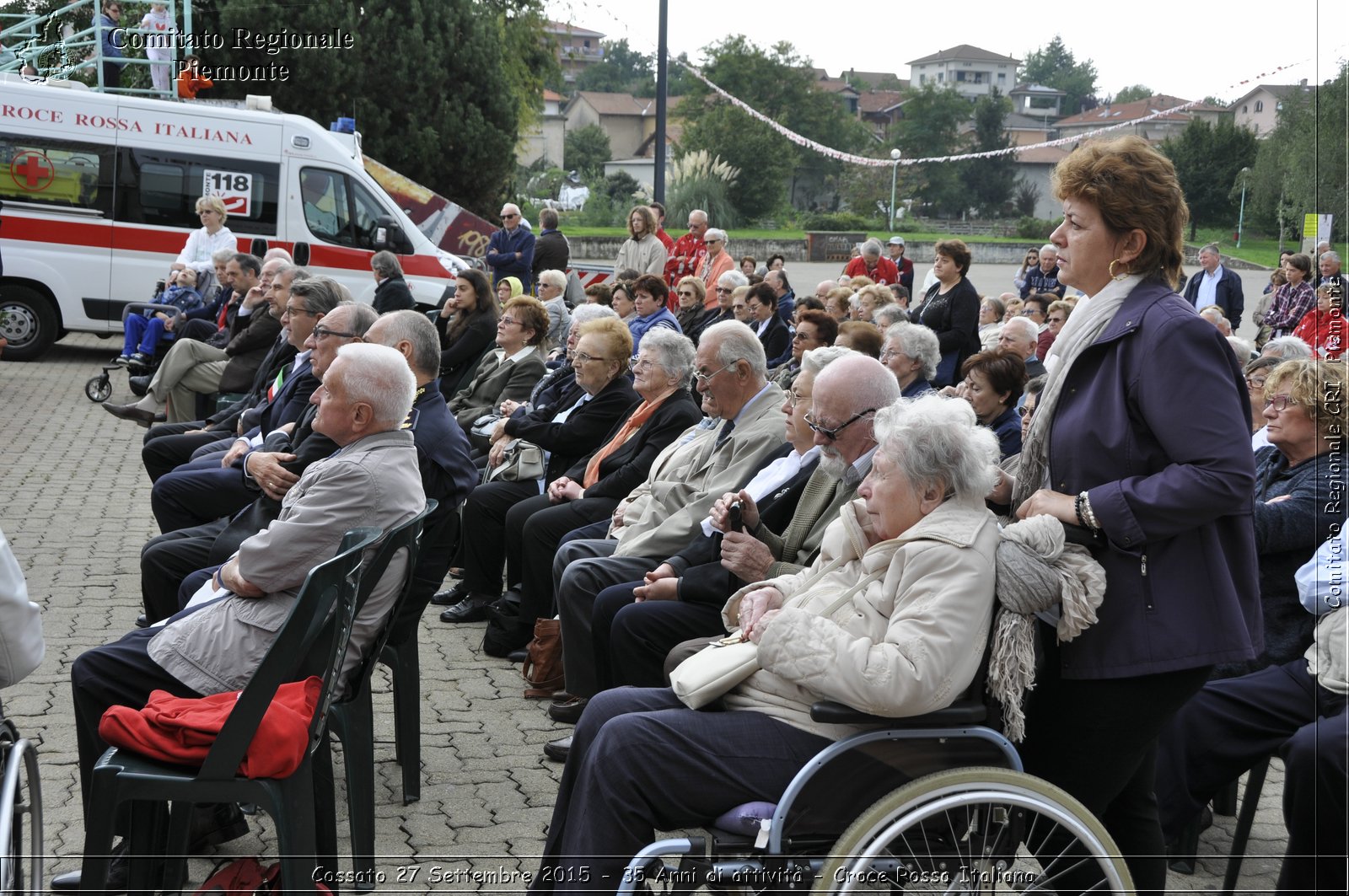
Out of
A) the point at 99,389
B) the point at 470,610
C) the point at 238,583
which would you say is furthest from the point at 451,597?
the point at 99,389

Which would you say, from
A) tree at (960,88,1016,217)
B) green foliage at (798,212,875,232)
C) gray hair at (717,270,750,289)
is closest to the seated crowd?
gray hair at (717,270,750,289)

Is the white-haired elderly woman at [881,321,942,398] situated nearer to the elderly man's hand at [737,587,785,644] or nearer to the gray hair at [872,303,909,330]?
Answer: the elderly man's hand at [737,587,785,644]

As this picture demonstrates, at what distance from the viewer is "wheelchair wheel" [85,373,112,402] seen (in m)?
12.8

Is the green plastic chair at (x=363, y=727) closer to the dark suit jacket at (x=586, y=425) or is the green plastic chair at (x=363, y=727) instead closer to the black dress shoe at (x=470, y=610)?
the dark suit jacket at (x=586, y=425)

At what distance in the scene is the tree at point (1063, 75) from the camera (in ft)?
345

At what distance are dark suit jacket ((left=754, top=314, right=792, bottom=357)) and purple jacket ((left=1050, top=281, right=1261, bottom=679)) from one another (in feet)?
23.8

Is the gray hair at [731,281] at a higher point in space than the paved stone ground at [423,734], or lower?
higher

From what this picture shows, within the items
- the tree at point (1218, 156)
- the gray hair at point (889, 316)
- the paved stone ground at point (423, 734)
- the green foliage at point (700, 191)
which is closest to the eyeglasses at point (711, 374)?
the paved stone ground at point (423, 734)

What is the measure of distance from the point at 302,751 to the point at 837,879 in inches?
53.3

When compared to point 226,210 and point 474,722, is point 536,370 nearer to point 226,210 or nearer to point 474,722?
point 474,722

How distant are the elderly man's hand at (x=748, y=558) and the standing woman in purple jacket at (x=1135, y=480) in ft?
4.45

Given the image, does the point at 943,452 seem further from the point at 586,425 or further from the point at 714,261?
the point at 714,261

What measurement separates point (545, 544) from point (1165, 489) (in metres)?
3.71

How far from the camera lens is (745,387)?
16.9 feet
